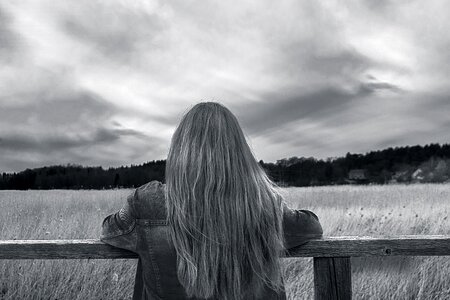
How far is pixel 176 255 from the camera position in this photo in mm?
1938

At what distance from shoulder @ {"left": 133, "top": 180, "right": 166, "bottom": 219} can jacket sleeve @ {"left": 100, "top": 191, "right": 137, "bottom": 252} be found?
0.08ft

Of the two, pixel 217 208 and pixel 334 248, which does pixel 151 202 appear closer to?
pixel 217 208

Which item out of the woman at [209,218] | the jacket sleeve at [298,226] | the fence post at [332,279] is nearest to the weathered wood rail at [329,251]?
the fence post at [332,279]

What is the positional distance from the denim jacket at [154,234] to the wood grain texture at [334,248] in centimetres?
14

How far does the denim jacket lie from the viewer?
1.92 metres

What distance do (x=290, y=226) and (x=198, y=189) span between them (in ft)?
1.53

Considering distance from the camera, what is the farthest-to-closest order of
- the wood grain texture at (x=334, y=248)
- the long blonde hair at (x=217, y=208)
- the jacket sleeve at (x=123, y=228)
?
1. the wood grain texture at (x=334, y=248)
2. the jacket sleeve at (x=123, y=228)
3. the long blonde hair at (x=217, y=208)

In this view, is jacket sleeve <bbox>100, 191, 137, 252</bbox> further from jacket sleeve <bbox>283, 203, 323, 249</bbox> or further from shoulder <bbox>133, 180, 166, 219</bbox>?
jacket sleeve <bbox>283, 203, 323, 249</bbox>

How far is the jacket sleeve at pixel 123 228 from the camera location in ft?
6.39

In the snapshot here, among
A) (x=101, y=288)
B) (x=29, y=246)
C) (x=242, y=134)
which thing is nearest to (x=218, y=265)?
(x=242, y=134)

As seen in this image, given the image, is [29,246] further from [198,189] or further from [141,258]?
[198,189]

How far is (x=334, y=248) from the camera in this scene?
2.28m

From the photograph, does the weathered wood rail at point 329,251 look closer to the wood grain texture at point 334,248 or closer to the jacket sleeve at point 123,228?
the wood grain texture at point 334,248

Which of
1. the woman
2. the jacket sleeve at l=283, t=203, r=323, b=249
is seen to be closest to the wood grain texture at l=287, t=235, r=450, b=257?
the jacket sleeve at l=283, t=203, r=323, b=249
